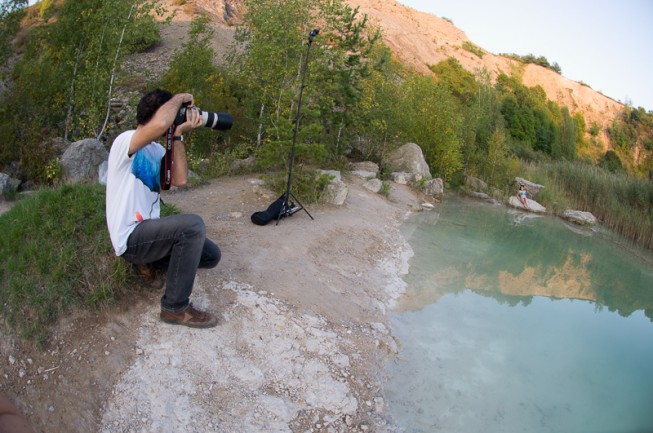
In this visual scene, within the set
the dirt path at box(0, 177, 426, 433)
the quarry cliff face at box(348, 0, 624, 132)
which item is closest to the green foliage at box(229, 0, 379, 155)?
the dirt path at box(0, 177, 426, 433)

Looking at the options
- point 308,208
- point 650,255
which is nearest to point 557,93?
point 650,255

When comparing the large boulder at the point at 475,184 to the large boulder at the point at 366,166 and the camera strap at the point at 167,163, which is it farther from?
the camera strap at the point at 167,163

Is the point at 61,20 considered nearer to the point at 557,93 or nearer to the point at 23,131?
the point at 23,131

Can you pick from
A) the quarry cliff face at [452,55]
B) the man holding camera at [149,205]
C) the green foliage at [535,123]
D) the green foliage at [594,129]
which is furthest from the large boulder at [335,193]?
the green foliage at [594,129]

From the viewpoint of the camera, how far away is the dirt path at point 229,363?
2779 mm

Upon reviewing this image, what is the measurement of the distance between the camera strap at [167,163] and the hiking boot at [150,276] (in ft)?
2.31

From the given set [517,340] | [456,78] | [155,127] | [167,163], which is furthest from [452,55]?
[155,127]

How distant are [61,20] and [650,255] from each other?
12.8 meters

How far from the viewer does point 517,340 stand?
4.85m

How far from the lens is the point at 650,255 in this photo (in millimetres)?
10133

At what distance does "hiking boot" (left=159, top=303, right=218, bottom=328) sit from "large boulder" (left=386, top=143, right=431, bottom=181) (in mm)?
9616

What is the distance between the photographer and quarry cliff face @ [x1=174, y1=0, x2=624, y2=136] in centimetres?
3105

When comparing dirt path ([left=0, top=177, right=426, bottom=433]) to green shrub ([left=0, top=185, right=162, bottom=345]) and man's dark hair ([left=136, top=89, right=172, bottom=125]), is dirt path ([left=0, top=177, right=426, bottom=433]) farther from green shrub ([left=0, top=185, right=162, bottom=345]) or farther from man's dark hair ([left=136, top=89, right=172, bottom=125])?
man's dark hair ([left=136, top=89, right=172, bottom=125])

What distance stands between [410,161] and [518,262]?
5.46m
